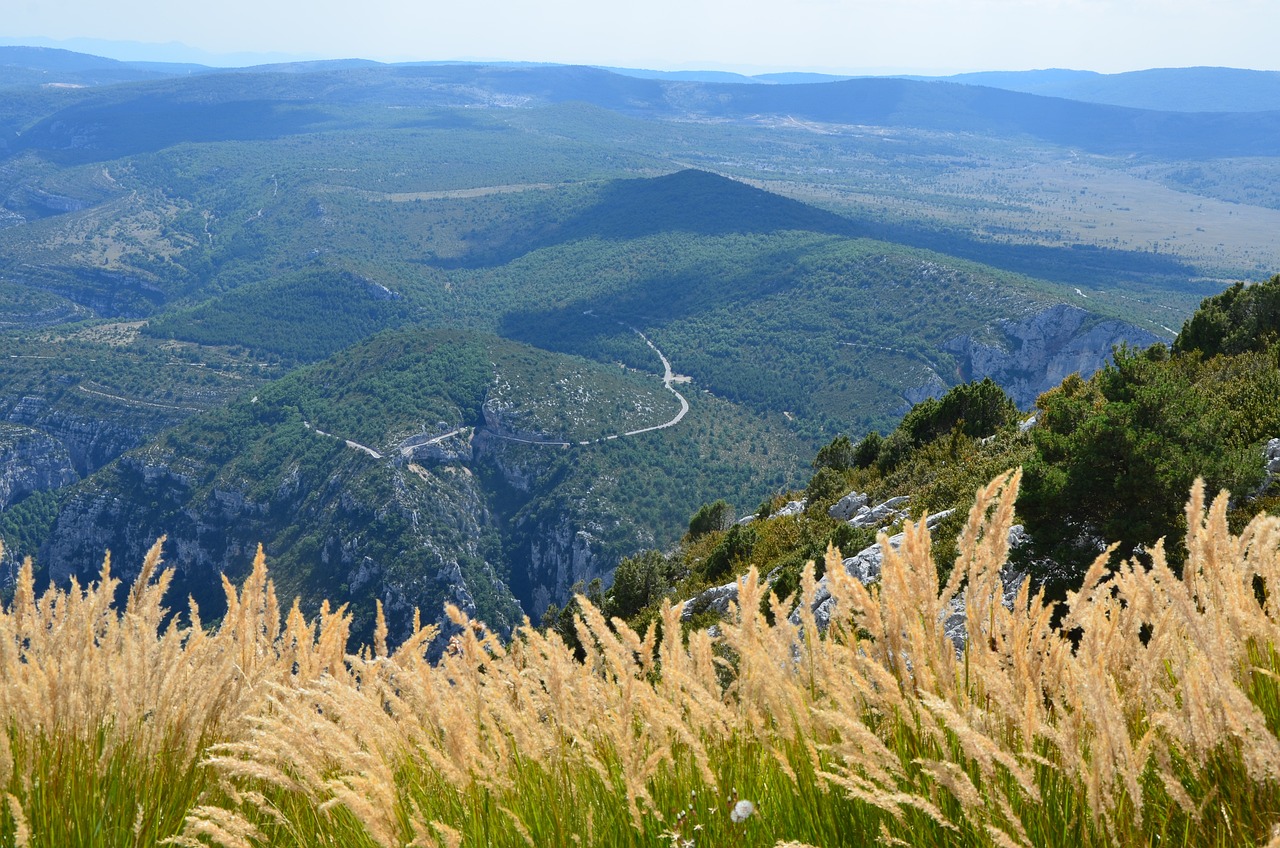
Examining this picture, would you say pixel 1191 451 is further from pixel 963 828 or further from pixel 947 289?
pixel 947 289

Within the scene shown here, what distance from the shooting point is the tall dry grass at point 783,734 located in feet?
8.02

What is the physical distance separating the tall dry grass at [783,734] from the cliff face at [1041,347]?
138m

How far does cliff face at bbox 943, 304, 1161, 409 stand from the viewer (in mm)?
132875

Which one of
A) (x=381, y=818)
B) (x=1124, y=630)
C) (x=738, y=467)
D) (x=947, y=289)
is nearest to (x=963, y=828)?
(x=1124, y=630)

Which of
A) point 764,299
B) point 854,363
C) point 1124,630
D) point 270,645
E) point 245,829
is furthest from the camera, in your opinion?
point 764,299

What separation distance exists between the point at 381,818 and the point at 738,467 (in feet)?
332

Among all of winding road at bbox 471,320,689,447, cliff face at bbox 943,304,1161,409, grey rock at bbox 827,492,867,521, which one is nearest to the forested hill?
grey rock at bbox 827,492,867,521

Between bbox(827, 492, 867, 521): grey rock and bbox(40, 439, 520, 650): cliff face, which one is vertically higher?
bbox(827, 492, 867, 521): grey rock

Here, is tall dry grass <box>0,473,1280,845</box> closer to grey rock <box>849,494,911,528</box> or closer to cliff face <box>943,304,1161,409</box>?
grey rock <box>849,494,911,528</box>

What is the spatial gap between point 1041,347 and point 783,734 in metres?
148

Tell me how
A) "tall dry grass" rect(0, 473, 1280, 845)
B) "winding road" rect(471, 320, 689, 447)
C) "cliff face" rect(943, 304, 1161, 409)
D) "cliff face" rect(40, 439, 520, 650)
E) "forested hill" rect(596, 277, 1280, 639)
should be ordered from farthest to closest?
"cliff face" rect(943, 304, 1161, 409) < "winding road" rect(471, 320, 689, 447) < "cliff face" rect(40, 439, 520, 650) < "forested hill" rect(596, 277, 1280, 639) < "tall dry grass" rect(0, 473, 1280, 845)

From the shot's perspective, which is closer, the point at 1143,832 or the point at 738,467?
the point at 1143,832

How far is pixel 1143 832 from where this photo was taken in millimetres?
2490

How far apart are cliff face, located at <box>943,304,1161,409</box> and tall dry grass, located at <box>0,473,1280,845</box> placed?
454 ft
